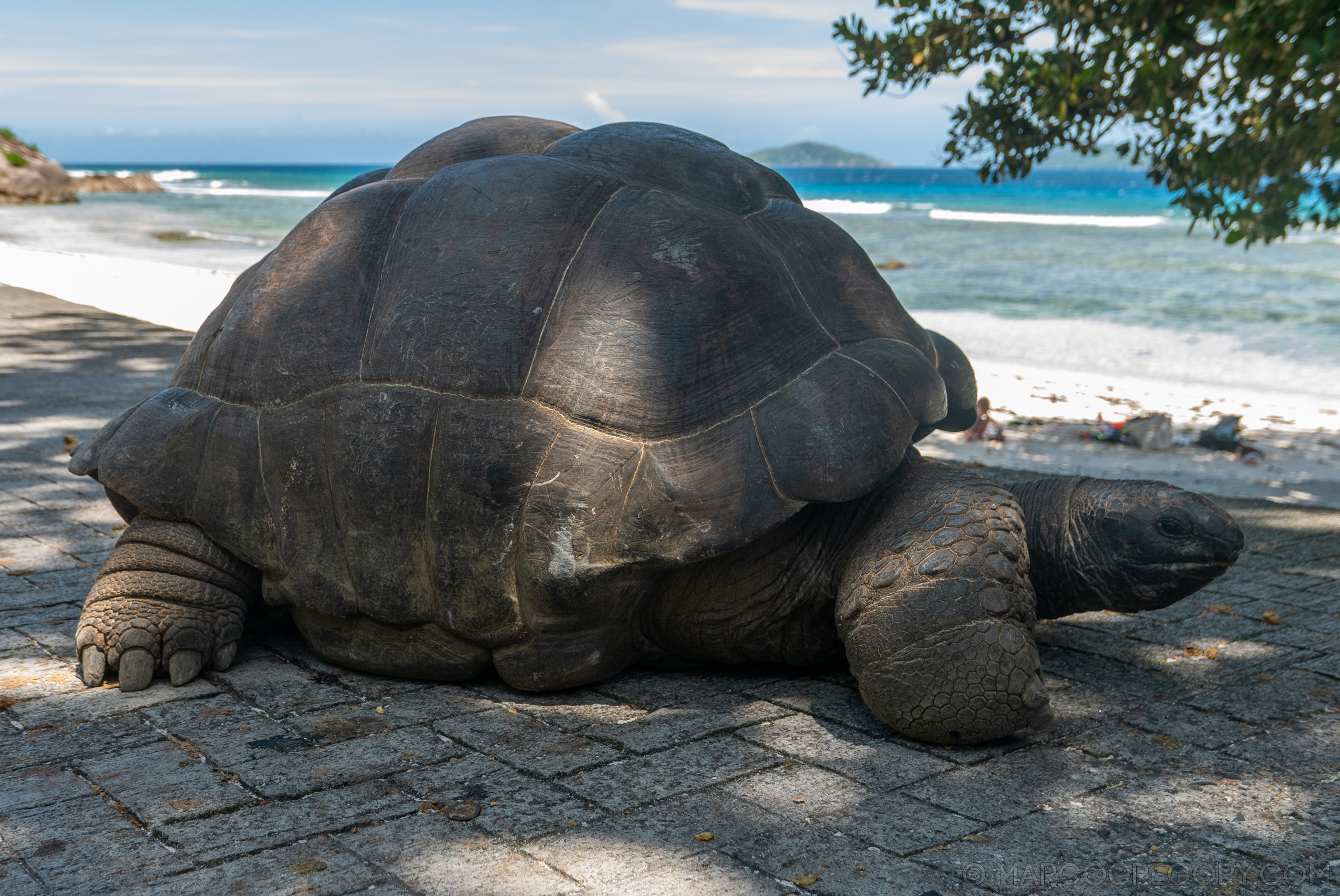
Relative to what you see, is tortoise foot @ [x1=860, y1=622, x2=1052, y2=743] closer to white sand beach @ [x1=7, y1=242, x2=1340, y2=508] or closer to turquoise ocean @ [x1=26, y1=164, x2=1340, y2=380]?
white sand beach @ [x1=7, y1=242, x2=1340, y2=508]

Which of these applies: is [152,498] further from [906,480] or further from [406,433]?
[906,480]

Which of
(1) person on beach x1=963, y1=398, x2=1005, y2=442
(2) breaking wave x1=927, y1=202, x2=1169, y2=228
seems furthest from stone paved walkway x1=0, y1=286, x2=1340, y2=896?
(2) breaking wave x1=927, y1=202, x2=1169, y2=228

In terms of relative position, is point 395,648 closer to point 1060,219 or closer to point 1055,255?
point 1055,255

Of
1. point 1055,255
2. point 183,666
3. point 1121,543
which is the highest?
point 1055,255

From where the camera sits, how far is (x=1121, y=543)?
2982 millimetres

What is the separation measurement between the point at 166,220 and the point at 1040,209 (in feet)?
117

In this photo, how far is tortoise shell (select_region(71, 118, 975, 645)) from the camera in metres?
2.79

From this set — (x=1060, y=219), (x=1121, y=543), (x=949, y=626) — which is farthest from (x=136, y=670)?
(x=1060, y=219)

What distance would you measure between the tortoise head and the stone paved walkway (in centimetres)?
30

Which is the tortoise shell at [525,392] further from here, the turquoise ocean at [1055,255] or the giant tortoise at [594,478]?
the turquoise ocean at [1055,255]

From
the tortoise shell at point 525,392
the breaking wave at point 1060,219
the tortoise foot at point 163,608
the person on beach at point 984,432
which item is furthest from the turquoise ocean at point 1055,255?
the tortoise foot at point 163,608

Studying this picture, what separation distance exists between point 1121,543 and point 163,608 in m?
2.77

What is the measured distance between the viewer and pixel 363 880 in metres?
2.08

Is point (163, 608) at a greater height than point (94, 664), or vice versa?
point (163, 608)
